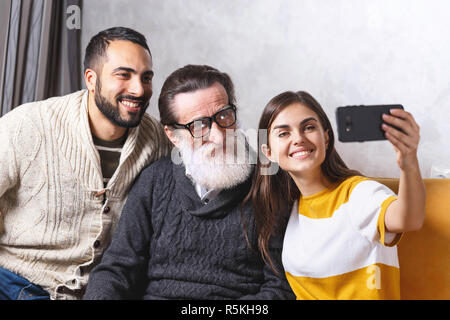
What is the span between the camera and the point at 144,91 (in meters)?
1.09

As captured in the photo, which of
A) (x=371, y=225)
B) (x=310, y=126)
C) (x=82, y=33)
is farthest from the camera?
(x=82, y=33)

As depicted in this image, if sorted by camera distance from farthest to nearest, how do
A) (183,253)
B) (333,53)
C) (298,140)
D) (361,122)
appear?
1. (333,53)
2. (183,253)
3. (298,140)
4. (361,122)

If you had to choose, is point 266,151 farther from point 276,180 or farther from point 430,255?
point 430,255

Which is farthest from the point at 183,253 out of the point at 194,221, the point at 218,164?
the point at 218,164

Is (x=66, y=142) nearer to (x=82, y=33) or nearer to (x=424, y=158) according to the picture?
(x=82, y=33)

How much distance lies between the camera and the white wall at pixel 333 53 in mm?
1128

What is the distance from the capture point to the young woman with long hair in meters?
0.84

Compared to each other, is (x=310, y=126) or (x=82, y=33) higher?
(x=82, y=33)

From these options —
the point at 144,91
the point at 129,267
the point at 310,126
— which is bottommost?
the point at 129,267

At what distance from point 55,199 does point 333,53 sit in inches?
35.5

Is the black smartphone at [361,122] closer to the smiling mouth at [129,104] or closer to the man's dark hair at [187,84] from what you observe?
the man's dark hair at [187,84]

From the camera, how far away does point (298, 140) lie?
0.93 meters
